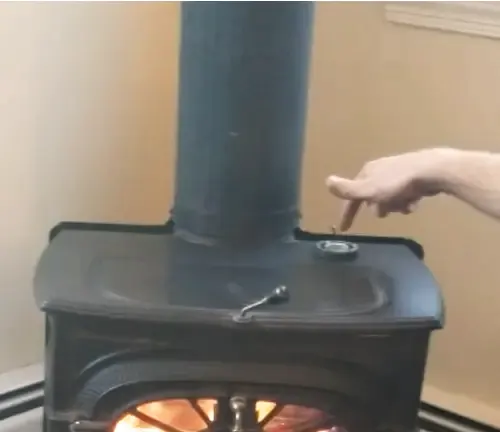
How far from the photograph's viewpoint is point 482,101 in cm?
192

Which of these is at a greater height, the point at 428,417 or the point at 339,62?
the point at 339,62

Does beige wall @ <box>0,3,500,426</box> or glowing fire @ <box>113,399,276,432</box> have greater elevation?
beige wall @ <box>0,3,500,426</box>

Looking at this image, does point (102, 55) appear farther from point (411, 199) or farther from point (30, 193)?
point (411, 199)

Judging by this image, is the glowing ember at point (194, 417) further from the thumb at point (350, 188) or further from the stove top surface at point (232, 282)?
the thumb at point (350, 188)

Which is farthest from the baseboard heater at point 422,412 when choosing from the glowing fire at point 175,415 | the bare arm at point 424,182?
the bare arm at point 424,182

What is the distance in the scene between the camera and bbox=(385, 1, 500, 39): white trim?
73.5 inches

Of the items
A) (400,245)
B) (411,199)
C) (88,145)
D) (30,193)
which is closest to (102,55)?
(88,145)

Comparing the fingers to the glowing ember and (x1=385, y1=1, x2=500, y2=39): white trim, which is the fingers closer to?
the glowing ember

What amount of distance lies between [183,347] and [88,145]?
0.72m

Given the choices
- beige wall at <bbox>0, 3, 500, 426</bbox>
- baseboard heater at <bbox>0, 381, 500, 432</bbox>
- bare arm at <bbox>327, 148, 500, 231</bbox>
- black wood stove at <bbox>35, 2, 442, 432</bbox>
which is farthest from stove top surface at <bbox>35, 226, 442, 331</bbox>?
baseboard heater at <bbox>0, 381, 500, 432</bbox>

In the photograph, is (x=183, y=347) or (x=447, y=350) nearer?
(x=183, y=347)

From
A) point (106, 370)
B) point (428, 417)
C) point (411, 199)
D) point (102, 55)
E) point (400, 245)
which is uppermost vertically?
point (102, 55)

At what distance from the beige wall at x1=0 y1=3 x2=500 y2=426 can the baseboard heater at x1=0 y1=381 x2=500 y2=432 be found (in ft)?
0.22

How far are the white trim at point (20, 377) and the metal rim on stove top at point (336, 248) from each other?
698 millimetres
